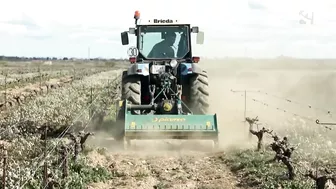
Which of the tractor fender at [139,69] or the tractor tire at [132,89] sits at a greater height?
the tractor fender at [139,69]

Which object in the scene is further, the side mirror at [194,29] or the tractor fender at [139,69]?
the side mirror at [194,29]

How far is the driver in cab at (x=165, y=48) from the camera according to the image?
40.2ft

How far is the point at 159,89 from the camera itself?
11922mm

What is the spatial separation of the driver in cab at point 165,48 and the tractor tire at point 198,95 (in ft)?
2.93

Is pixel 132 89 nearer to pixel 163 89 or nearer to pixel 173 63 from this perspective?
pixel 163 89

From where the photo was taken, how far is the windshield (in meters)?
12.3

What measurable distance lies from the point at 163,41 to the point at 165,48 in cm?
17

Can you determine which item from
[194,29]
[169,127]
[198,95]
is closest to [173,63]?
[198,95]

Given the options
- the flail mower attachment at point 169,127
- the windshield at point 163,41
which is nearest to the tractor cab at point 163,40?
the windshield at point 163,41

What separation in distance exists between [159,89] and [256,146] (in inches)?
107

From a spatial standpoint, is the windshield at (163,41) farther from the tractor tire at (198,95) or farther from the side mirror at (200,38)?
the tractor tire at (198,95)

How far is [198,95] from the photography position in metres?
11.7

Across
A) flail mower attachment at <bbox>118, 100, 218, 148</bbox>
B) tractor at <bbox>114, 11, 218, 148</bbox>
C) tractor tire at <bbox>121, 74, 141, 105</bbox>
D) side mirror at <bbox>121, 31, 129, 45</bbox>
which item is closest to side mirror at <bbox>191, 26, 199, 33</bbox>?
tractor at <bbox>114, 11, 218, 148</bbox>

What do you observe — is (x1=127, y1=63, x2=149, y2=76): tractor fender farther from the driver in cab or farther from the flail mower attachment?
the flail mower attachment
